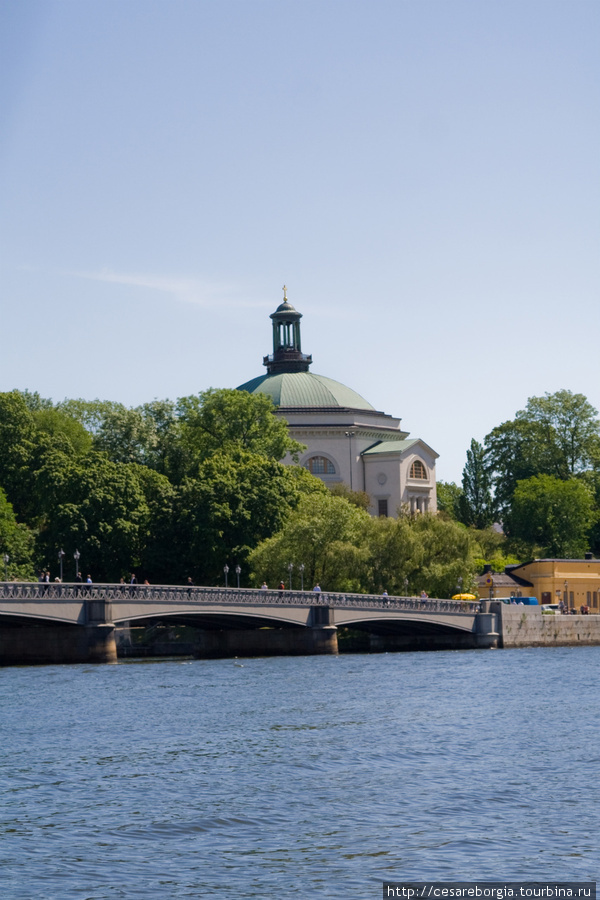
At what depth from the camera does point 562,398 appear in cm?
13150

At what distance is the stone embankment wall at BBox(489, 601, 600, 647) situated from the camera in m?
77.0

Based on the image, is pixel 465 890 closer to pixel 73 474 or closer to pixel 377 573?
pixel 377 573

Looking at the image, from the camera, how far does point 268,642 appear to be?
71.2 m

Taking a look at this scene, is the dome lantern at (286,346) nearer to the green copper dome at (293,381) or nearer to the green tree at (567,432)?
the green copper dome at (293,381)

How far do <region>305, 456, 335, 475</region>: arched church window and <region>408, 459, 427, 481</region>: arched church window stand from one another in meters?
6.86

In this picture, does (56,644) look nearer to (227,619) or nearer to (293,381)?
(227,619)

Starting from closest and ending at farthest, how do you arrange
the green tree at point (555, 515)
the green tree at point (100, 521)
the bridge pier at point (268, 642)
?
the bridge pier at point (268, 642), the green tree at point (100, 521), the green tree at point (555, 515)

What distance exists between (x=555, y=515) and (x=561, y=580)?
1592 centimetres

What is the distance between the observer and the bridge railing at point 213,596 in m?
61.0

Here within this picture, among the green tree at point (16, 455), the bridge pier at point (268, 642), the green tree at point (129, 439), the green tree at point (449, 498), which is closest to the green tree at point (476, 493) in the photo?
the green tree at point (449, 498)

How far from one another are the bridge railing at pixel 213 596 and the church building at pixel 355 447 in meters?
46.7

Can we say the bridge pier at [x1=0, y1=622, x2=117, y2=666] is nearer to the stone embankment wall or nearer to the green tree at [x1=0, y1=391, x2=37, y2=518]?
the stone embankment wall

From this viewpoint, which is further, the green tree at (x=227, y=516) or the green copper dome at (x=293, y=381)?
the green copper dome at (x=293, y=381)

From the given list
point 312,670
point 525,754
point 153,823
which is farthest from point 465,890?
point 312,670
